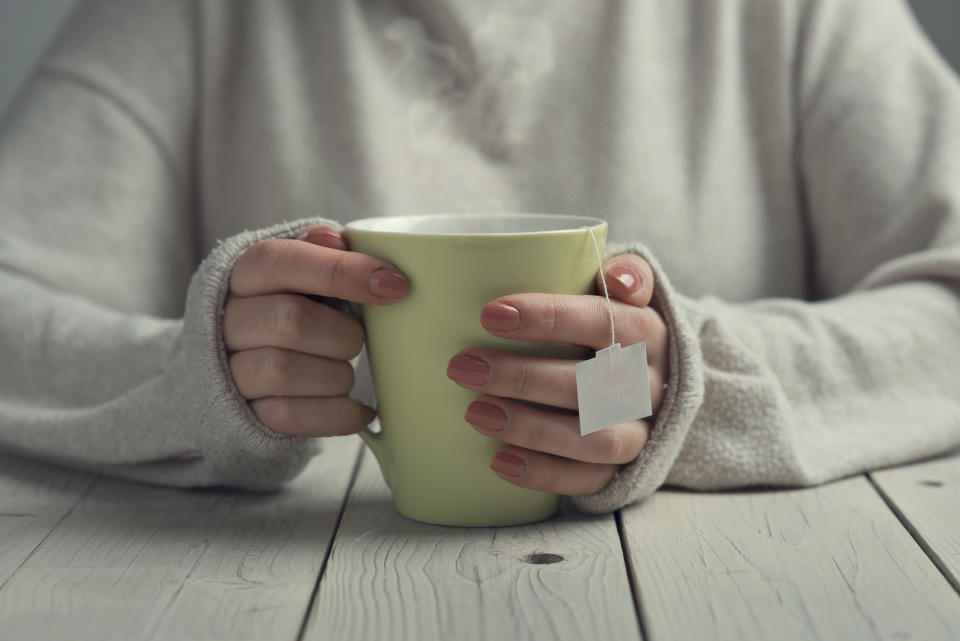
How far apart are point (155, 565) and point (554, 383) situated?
0.85ft

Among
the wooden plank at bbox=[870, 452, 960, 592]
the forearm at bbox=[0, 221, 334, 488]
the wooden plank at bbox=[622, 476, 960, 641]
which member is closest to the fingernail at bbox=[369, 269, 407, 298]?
the forearm at bbox=[0, 221, 334, 488]

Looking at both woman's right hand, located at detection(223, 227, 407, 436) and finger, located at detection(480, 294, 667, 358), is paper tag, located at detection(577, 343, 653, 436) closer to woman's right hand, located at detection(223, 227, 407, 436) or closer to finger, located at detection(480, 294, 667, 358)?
finger, located at detection(480, 294, 667, 358)

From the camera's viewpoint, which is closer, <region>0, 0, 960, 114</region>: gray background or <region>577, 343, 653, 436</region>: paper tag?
<region>577, 343, 653, 436</region>: paper tag

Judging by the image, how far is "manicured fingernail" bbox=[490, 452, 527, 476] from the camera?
1.92 feet

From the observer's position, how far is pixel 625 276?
599 millimetres

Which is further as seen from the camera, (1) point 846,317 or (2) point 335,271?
(1) point 846,317

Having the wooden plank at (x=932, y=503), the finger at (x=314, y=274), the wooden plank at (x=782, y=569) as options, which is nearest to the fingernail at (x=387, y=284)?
the finger at (x=314, y=274)

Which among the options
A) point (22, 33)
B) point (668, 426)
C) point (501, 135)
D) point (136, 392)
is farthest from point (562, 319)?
point (22, 33)

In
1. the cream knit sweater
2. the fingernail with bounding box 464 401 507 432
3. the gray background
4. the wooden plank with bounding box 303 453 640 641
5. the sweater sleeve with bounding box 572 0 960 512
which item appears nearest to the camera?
the wooden plank with bounding box 303 453 640 641

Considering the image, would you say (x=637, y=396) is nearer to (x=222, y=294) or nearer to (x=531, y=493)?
(x=531, y=493)

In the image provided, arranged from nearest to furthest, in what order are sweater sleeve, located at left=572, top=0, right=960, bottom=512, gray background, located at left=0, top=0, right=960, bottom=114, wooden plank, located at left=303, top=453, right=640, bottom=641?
wooden plank, located at left=303, top=453, right=640, bottom=641, sweater sleeve, located at left=572, top=0, right=960, bottom=512, gray background, located at left=0, top=0, right=960, bottom=114

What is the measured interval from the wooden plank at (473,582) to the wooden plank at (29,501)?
0.19 meters

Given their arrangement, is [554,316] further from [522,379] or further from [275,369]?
[275,369]

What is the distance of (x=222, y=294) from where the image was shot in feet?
2.06
